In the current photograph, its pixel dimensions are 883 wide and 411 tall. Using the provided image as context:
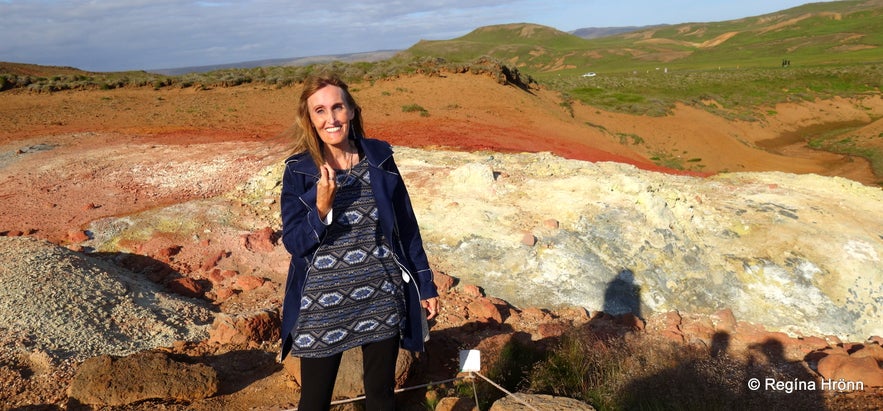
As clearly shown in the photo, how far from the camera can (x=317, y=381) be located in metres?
2.22

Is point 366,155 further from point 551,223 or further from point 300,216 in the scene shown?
point 551,223

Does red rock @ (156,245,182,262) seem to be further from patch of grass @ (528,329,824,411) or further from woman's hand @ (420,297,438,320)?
woman's hand @ (420,297,438,320)

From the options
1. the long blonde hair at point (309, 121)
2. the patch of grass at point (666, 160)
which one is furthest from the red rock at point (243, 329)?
the patch of grass at point (666, 160)

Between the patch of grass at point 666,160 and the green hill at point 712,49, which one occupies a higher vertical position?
the green hill at point 712,49

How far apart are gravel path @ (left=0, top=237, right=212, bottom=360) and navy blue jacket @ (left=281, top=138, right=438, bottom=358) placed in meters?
2.18

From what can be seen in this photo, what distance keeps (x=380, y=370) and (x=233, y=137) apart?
9833mm

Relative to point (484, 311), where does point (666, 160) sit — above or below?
below

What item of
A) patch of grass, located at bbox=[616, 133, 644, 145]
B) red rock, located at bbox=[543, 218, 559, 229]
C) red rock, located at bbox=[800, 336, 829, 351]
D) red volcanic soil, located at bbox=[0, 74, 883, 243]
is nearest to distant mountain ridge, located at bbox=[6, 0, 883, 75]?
red volcanic soil, located at bbox=[0, 74, 883, 243]

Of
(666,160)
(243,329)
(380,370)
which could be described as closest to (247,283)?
(243,329)

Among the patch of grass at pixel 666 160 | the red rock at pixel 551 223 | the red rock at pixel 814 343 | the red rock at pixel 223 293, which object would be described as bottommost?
the red rock at pixel 814 343

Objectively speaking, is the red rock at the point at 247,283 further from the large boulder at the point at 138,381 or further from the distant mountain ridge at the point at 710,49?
the distant mountain ridge at the point at 710,49

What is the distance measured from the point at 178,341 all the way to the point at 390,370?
2.28 m

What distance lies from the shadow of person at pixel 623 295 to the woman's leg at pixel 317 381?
3725mm

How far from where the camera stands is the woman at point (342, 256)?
2.15 m
